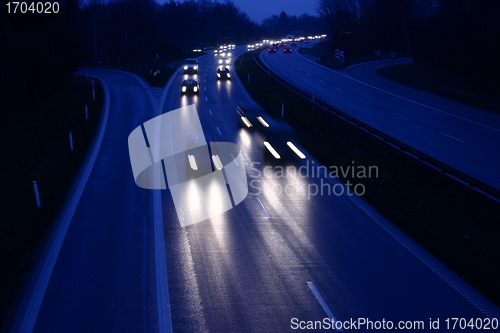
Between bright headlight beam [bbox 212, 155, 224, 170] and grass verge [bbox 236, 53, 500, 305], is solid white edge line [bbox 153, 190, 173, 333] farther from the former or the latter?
grass verge [bbox 236, 53, 500, 305]

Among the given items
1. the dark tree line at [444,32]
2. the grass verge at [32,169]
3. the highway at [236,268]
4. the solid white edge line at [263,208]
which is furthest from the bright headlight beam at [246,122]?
the dark tree line at [444,32]

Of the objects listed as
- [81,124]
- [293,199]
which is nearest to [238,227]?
[293,199]

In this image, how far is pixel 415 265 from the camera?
35.1ft

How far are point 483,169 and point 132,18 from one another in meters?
86.6

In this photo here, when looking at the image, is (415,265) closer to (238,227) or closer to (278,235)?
(278,235)

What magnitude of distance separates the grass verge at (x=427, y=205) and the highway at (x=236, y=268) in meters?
0.48

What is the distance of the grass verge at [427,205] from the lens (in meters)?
10.9

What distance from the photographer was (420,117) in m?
31.2

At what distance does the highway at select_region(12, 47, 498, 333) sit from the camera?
28.1 feet

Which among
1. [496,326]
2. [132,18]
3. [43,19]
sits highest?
[132,18]

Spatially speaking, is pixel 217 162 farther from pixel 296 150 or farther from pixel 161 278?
pixel 161 278

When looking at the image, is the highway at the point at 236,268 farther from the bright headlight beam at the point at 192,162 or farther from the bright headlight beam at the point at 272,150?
the bright headlight beam at the point at 272,150

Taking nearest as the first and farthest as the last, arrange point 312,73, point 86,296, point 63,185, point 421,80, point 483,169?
point 86,296
point 63,185
point 483,169
point 421,80
point 312,73

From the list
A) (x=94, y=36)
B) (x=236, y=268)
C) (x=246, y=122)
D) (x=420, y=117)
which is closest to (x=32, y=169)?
(x=236, y=268)
